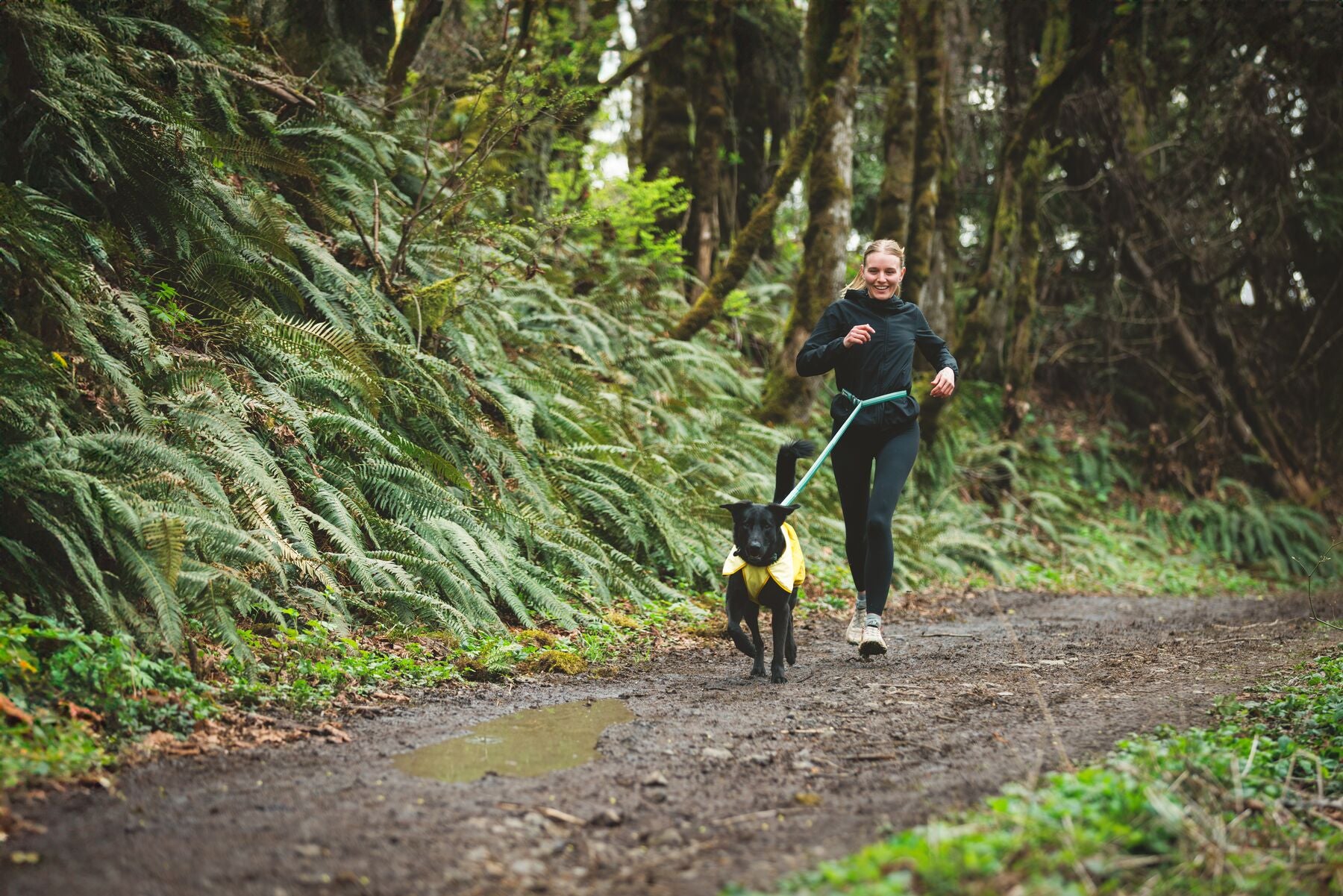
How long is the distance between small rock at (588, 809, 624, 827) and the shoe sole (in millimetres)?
3071

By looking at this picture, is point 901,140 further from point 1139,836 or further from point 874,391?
point 1139,836

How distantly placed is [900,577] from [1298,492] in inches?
459

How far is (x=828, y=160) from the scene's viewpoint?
36.7 ft

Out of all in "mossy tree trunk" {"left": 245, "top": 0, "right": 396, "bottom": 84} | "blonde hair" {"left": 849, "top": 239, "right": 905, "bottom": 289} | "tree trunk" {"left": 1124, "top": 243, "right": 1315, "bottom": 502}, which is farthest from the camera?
"tree trunk" {"left": 1124, "top": 243, "right": 1315, "bottom": 502}

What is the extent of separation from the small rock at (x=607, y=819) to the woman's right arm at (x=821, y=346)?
→ 3519 millimetres

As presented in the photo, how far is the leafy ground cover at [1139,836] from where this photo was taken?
96.4 inches

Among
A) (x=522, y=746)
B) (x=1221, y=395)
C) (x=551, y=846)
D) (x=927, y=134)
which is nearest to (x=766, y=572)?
(x=522, y=746)

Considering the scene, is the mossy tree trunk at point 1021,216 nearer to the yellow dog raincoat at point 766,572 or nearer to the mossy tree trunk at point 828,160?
the mossy tree trunk at point 828,160

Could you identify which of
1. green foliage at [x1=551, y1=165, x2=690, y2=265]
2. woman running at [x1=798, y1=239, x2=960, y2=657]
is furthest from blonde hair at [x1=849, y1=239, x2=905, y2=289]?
green foliage at [x1=551, y1=165, x2=690, y2=265]

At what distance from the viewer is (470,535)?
643cm

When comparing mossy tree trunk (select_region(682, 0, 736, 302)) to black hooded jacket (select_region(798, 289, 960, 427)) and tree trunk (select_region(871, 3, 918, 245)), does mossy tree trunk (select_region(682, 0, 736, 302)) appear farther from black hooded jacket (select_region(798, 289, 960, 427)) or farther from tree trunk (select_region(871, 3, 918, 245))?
black hooded jacket (select_region(798, 289, 960, 427))

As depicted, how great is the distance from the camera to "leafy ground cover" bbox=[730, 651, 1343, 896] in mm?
2449

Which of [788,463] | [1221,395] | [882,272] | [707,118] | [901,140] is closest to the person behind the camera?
[788,463]

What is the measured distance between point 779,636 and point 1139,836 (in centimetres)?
286
